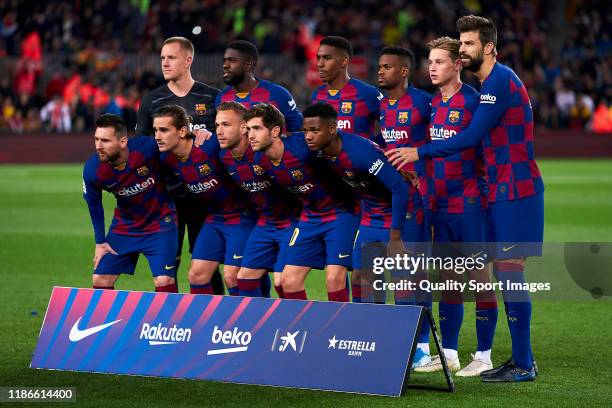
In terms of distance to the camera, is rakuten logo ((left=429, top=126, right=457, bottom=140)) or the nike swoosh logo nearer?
the nike swoosh logo

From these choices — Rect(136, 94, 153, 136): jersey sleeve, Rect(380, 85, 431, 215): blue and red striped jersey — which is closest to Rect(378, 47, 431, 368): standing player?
Rect(380, 85, 431, 215): blue and red striped jersey

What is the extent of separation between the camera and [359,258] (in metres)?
8.86

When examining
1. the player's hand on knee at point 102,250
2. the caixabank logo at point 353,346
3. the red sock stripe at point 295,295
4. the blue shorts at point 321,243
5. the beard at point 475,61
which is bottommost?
the red sock stripe at point 295,295

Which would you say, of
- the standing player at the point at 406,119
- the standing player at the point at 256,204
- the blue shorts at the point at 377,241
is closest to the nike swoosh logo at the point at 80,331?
the standing player at the point at 256,204

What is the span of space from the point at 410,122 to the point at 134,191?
2197 mm

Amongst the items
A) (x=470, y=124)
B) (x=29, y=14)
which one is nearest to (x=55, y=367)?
(x=470, y=124)

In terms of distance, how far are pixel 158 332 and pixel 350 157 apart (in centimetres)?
180

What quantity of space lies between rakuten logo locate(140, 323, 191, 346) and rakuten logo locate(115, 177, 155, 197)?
1.70m

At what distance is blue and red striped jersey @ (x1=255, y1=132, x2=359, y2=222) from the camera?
29.0 ft

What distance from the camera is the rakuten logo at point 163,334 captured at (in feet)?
26.1

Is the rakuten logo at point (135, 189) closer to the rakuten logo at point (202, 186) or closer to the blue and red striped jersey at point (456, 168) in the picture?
the rakuten logo at point (202, 186)

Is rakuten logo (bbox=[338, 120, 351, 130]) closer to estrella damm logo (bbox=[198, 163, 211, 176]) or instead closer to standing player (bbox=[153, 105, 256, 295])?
standing player (bbox=[153, 105, 256, 295])

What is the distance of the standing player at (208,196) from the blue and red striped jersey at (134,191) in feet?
0.57

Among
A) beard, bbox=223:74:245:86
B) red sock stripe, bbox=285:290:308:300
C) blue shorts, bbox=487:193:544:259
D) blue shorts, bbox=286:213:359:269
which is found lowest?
red sock stripe, bbox=285:290:308:300
